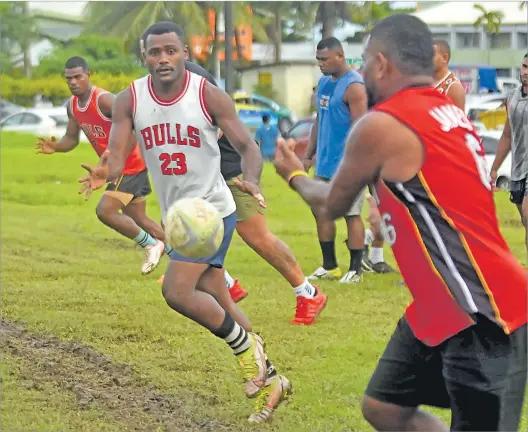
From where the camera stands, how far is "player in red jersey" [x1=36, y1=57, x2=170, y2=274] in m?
10.6

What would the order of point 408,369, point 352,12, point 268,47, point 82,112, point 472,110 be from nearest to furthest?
point 408,369, point 82,112, point 472,110, point 352,12, point 268,47

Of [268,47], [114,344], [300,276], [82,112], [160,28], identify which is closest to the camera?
[160,28]

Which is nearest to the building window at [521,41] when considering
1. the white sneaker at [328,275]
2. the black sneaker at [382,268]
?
the black sneaker at [382,268]

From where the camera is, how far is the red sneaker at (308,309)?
8.60 m

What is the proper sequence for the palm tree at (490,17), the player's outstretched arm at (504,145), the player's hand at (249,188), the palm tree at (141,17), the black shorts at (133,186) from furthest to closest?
the palm tree at (141,17) → the palm tree at (490,17) → the black shorts at (133,186) → the player's outstretched arm at (504,145) → the player's hand at (249,188)

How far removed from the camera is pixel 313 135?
35.7 feet

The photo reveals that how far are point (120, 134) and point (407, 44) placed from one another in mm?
2848

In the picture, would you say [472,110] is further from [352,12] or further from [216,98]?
[352,12]

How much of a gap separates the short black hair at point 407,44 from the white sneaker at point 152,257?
6812 millimetres

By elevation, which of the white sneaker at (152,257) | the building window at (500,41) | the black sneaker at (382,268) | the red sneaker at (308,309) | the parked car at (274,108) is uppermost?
the red sneaker at (308,309)

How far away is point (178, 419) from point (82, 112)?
527 cm

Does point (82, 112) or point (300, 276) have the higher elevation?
point (82, 112)

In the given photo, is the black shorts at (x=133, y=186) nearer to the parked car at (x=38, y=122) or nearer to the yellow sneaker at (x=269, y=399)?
the yellow sneaker at (x=269, y=399)

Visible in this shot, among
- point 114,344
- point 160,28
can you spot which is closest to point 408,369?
point 160,28
